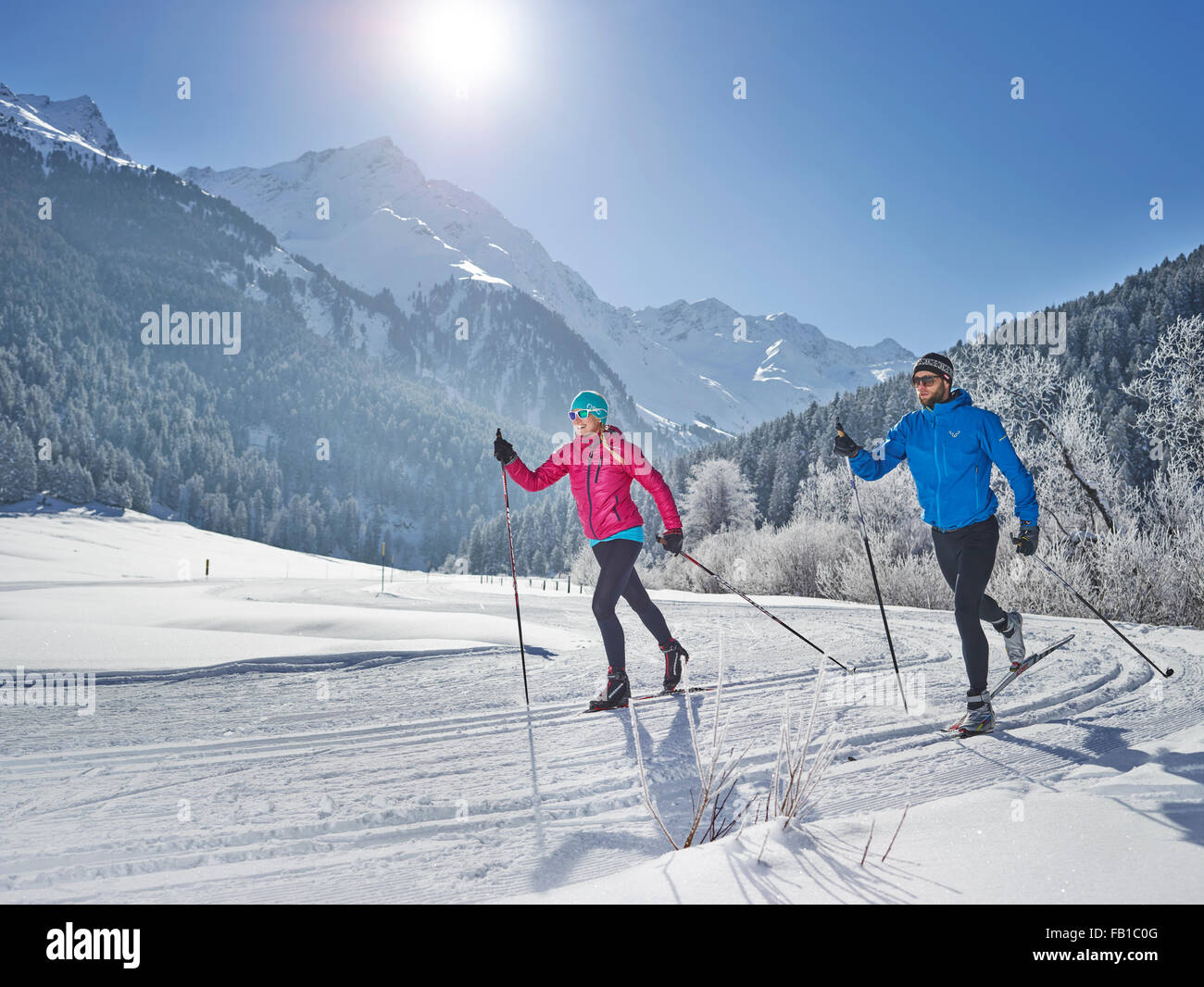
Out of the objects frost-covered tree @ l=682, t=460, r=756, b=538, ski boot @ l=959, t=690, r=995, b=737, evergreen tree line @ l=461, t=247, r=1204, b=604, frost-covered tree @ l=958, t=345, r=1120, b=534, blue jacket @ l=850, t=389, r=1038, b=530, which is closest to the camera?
ski boot @ l=959, t=690, r=995, b=737

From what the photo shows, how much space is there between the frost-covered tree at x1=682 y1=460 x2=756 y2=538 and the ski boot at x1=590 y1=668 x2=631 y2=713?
114ft

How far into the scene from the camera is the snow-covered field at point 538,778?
1764 mm

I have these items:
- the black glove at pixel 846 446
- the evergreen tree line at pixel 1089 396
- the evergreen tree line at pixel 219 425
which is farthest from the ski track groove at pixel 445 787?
the evergreen tree line at pixel 219 425

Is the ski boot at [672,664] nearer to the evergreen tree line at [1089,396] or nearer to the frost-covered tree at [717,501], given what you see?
the frost-covered tree at [717,501]

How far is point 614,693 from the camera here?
4.16m

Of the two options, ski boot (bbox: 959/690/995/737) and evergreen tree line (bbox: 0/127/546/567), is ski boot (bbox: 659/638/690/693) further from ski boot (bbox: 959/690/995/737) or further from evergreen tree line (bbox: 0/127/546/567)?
evergreen tree line (bbox: 0/127/546/567)

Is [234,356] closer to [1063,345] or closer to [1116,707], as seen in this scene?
[1063,345]

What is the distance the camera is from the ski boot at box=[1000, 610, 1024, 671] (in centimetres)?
410

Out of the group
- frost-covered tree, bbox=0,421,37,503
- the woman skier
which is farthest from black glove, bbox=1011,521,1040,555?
frost-covered tree, bbox=0,421,37,503

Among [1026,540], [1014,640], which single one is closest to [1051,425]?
[1014,640]

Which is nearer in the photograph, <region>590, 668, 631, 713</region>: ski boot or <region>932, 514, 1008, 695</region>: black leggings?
<region>932, 514, 1008, 695</region>: black leggings

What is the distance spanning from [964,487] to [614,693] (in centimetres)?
240
